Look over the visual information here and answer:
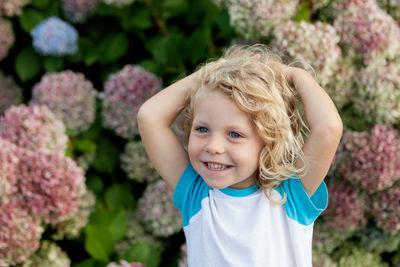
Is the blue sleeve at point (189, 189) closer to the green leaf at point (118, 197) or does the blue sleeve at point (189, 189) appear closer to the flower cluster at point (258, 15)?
the flower cluster at point (258, 15)

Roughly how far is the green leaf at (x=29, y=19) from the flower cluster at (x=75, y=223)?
0.98 meters

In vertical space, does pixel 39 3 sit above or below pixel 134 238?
above

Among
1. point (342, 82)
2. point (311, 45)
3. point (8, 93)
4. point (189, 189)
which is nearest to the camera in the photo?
point (189, 189)

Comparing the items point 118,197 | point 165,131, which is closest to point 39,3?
point 118,197

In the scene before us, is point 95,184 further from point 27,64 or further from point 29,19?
point 29,19

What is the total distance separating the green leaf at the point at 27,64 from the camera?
7.97 ft

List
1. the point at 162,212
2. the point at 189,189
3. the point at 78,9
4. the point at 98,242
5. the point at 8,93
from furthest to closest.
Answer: the point at 8,93
the point at 78,9
the point at 162,212
the point at 98,242
the point at 189,189

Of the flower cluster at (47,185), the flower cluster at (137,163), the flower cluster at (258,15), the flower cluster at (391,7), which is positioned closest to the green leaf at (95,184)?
the flower cluster at (137,163)

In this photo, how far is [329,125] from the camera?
3.69 ft

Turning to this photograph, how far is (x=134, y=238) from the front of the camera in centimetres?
212

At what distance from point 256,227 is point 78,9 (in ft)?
5.42

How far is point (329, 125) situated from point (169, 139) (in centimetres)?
45

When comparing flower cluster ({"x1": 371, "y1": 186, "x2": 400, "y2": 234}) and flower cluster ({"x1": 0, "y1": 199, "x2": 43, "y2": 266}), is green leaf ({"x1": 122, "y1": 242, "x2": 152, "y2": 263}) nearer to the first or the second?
flower cluster ({"x1": 0, "y1": 199, "x2": 43, "y2": 266})

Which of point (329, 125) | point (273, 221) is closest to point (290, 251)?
point (273, 221)
